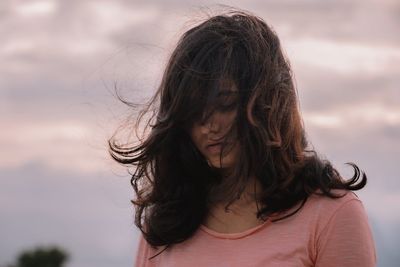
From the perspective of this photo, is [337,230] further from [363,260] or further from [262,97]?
[262,97]

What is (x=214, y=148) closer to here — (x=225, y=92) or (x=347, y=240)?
(x=225, y=92)

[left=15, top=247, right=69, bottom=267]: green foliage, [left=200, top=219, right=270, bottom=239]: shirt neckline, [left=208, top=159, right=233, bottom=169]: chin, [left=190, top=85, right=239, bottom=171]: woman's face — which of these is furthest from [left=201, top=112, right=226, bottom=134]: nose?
[left=15, top=247, right=69, bottom=267]: green foliage

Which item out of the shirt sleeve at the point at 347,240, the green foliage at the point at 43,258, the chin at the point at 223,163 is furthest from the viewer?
the green foliage at the point at 43,258

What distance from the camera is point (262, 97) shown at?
402cm

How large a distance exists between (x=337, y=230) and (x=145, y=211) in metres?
1.04

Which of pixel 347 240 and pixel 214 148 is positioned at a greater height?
pixel 214 148

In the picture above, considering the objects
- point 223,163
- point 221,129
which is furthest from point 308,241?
point 221,129

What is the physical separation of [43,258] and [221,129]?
66.5 ft

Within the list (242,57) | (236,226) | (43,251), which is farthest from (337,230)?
(43,251)

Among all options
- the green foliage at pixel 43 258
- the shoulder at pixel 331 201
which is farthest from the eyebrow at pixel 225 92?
the green foliage at pixel 43 258

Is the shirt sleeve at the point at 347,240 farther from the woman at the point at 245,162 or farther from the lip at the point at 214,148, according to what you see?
the lip at the point at 214,148

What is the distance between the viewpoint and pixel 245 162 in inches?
159

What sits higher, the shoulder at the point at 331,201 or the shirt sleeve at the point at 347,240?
the shoulder at the point at 331,201

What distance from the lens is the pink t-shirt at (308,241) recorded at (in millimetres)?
3924
